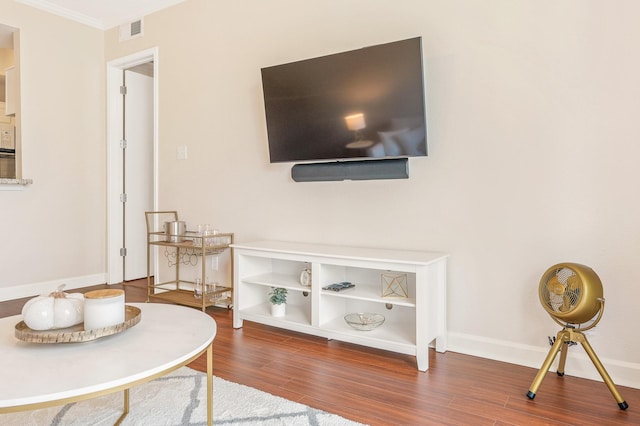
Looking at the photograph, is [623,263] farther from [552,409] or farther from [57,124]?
[57,124]

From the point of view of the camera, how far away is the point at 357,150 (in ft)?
9.05

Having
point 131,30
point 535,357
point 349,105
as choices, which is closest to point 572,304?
point 535,357

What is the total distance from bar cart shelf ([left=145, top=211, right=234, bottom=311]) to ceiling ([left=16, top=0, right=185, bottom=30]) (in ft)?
6.35

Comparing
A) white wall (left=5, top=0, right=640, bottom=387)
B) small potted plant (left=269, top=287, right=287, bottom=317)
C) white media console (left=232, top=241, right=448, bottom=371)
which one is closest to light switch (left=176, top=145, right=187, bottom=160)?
white wall (left=5, top=0, right=640, bottom=387)

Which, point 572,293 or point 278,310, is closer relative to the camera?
point 572,293

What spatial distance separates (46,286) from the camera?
4090mm

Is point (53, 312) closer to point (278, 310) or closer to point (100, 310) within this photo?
point (100, 310)

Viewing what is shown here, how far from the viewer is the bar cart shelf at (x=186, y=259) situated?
11.3 ft

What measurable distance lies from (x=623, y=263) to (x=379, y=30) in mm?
1945

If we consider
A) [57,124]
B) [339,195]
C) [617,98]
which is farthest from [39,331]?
[57,124]

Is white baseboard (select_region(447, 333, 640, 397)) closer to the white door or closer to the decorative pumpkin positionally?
the decorative pumpkin

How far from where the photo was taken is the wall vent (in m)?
Answer: 4.18

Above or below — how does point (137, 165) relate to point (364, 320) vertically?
above

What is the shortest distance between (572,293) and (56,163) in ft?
14.4
